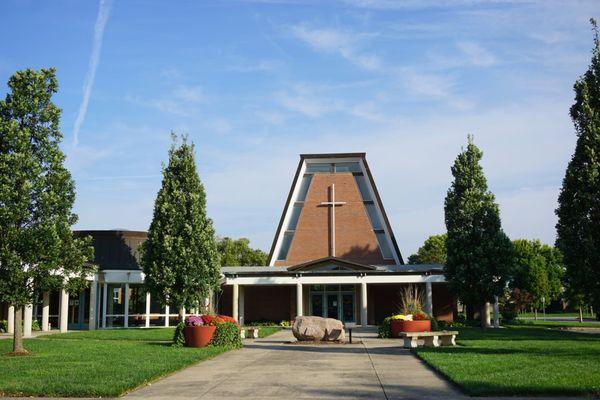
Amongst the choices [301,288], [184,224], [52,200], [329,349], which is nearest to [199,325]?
[329,349]

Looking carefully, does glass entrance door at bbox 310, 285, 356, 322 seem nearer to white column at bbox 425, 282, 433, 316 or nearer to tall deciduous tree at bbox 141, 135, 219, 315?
white column at bbox 425, 282, 433, 316

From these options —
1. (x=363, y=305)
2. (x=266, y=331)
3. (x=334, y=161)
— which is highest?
(x=334, y=161)

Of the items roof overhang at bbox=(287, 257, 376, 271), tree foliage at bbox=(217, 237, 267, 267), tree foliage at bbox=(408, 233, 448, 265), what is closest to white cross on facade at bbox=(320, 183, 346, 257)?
roof overhang at bbox=(287, 257, 376, 271)

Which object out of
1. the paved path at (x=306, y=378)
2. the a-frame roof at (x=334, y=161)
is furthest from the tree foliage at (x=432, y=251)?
the paved path at (x=306, y=378)

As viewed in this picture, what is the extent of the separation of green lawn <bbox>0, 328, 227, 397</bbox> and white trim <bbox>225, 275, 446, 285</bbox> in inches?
671

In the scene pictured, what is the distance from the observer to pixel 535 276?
58.1m

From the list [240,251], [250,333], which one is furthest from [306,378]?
A: [240,251]

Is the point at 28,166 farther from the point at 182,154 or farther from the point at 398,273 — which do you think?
the point at 398,273

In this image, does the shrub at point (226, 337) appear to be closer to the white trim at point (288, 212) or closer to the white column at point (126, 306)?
the white column at point (126, 306)

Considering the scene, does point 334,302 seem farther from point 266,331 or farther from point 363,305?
point 266,331

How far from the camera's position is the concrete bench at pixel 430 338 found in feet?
63.0

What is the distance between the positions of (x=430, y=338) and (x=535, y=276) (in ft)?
141

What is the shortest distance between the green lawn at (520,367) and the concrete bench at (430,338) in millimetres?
594

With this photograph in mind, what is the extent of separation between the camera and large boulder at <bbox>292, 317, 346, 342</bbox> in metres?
23.1
